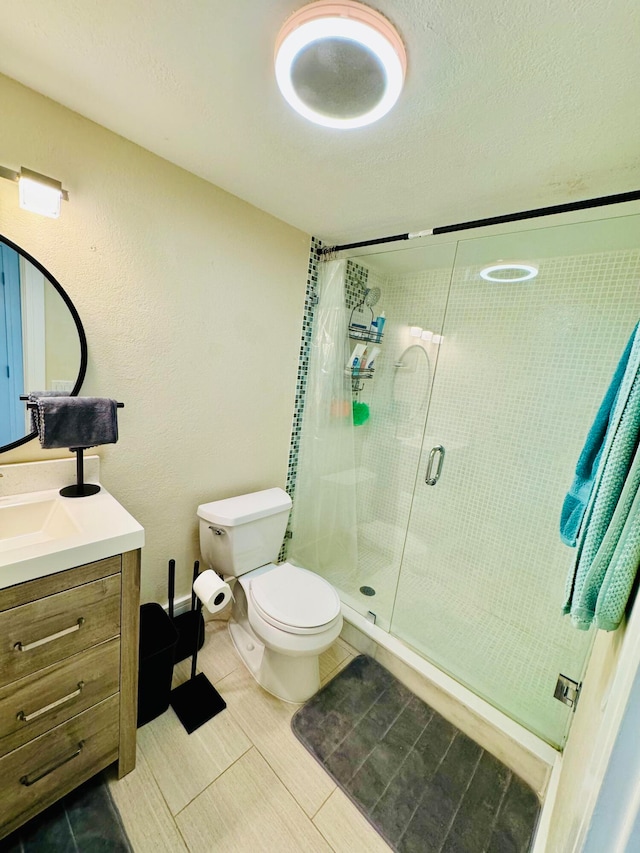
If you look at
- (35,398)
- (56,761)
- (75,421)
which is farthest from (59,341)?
(56,761)

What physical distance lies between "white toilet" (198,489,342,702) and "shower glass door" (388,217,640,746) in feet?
2.07

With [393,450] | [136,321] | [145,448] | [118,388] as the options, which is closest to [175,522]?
[145,448]

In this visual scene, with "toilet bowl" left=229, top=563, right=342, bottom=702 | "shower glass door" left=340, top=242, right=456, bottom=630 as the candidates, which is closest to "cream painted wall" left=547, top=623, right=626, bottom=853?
"toilet bowl" left=229, top=563, right=342, bottom=702

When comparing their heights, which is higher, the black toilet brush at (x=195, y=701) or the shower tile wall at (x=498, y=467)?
the shower tile wall at (x=498, y=467)

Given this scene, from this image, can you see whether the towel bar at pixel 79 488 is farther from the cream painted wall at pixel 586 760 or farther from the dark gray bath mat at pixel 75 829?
the cream painted wall at pixel 586 760

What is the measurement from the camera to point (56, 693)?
909 millimetres

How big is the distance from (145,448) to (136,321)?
0.54m

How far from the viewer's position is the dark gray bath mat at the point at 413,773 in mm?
1094

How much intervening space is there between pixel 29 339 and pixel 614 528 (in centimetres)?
168

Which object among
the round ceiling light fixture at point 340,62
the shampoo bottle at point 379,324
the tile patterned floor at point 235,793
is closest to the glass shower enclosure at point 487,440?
the shampoo bottle at point 379,324

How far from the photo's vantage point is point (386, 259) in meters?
1.98

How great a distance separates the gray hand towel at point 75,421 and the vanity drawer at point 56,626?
479mm

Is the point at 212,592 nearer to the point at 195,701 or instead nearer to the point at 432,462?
the point at 195,701

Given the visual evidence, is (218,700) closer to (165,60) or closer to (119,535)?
(119,535)
